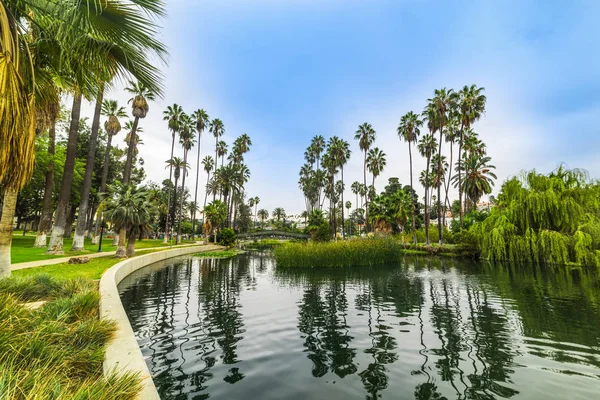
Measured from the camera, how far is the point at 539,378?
6.03 m

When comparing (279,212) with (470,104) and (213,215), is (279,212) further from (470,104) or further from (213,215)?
(470,104)

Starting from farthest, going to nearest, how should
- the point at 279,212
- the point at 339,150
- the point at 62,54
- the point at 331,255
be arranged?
the point at 279,212, the point at 339,150, the point at 331,255, the point at 62,54

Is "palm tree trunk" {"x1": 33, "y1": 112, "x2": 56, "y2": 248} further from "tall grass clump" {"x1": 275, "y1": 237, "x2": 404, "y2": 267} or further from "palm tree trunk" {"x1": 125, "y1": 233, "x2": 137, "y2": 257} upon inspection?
"tall grass clump" {"x1": 275, "y1": 237, "x2": 404, "y2": 267}

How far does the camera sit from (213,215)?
186 feet

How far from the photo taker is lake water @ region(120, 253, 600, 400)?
5.68 metres

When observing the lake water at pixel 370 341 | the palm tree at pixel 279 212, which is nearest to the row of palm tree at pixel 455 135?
the lake water at pixel 370 341

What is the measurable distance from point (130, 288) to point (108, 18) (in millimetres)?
14836

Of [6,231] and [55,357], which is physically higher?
[6,231]

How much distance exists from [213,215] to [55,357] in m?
54.5

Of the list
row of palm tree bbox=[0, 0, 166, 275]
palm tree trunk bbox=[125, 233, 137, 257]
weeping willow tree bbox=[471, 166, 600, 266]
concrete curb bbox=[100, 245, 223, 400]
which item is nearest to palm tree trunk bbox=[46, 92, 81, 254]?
palm tree trunk bbox=[125, 233, 137, 257]

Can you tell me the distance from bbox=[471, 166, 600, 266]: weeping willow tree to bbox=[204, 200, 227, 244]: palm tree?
4514cm

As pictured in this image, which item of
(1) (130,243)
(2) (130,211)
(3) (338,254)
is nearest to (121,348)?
(3) (338,254)

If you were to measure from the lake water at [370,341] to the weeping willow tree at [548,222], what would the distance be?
10.9m

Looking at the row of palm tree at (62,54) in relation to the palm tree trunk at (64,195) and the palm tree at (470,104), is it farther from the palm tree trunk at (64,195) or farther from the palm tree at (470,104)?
the palm tree at (470,104)
